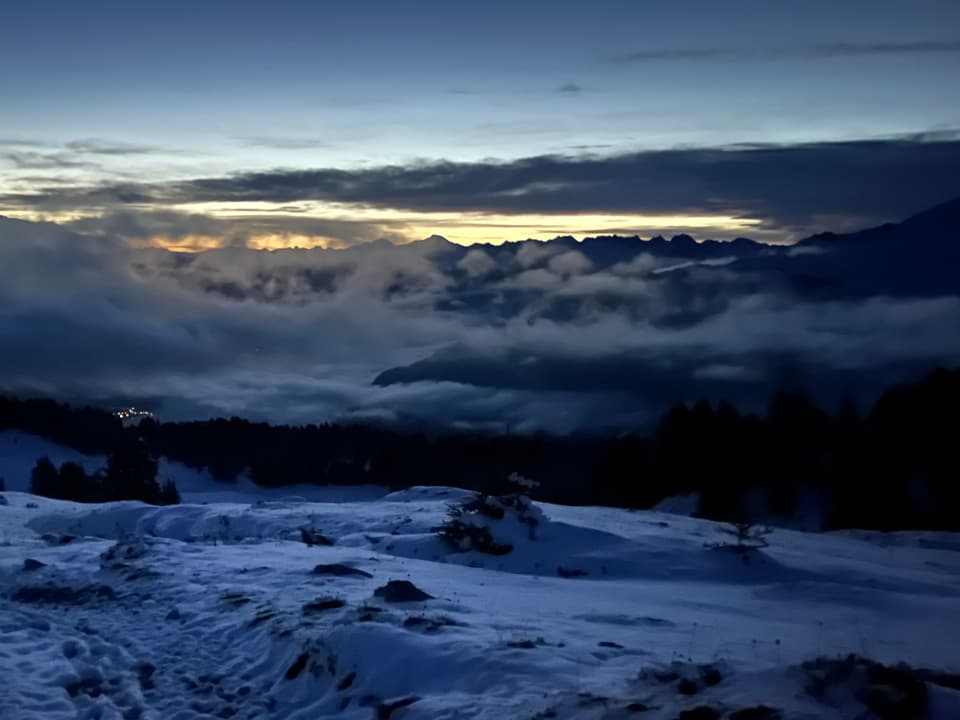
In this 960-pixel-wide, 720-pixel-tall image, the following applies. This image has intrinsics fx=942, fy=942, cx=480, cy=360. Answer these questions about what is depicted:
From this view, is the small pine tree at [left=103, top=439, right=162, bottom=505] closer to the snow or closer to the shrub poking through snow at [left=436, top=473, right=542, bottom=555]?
the shrub poking through snow at [left=436, top=473, right=542, bottom=555]

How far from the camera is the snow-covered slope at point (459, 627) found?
401 inches

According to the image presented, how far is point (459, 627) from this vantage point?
13289 mm

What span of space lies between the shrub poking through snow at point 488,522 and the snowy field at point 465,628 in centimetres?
47

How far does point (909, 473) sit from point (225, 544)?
49.7m

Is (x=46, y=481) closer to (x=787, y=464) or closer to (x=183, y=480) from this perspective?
(x=183, y=480)

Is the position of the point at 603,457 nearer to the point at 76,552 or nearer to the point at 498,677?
the point at 76,552

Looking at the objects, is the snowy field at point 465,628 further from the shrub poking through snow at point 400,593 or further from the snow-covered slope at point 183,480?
the snow-covered slope at point 183,480

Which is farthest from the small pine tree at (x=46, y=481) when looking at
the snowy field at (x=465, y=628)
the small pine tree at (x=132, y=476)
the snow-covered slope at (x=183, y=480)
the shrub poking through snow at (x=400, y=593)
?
the shrub poking through snow at (x=400, y=593)

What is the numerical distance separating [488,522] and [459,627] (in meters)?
13.1

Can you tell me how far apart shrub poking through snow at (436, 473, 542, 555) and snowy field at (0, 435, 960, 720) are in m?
0.47

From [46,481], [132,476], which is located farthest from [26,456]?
[132,476]

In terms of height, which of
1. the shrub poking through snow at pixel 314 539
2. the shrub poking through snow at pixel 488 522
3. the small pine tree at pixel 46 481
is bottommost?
the small pine tree at pixel 46 481

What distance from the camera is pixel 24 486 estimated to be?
5192 inches

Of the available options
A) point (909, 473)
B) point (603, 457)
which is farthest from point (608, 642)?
point (603, 457)
